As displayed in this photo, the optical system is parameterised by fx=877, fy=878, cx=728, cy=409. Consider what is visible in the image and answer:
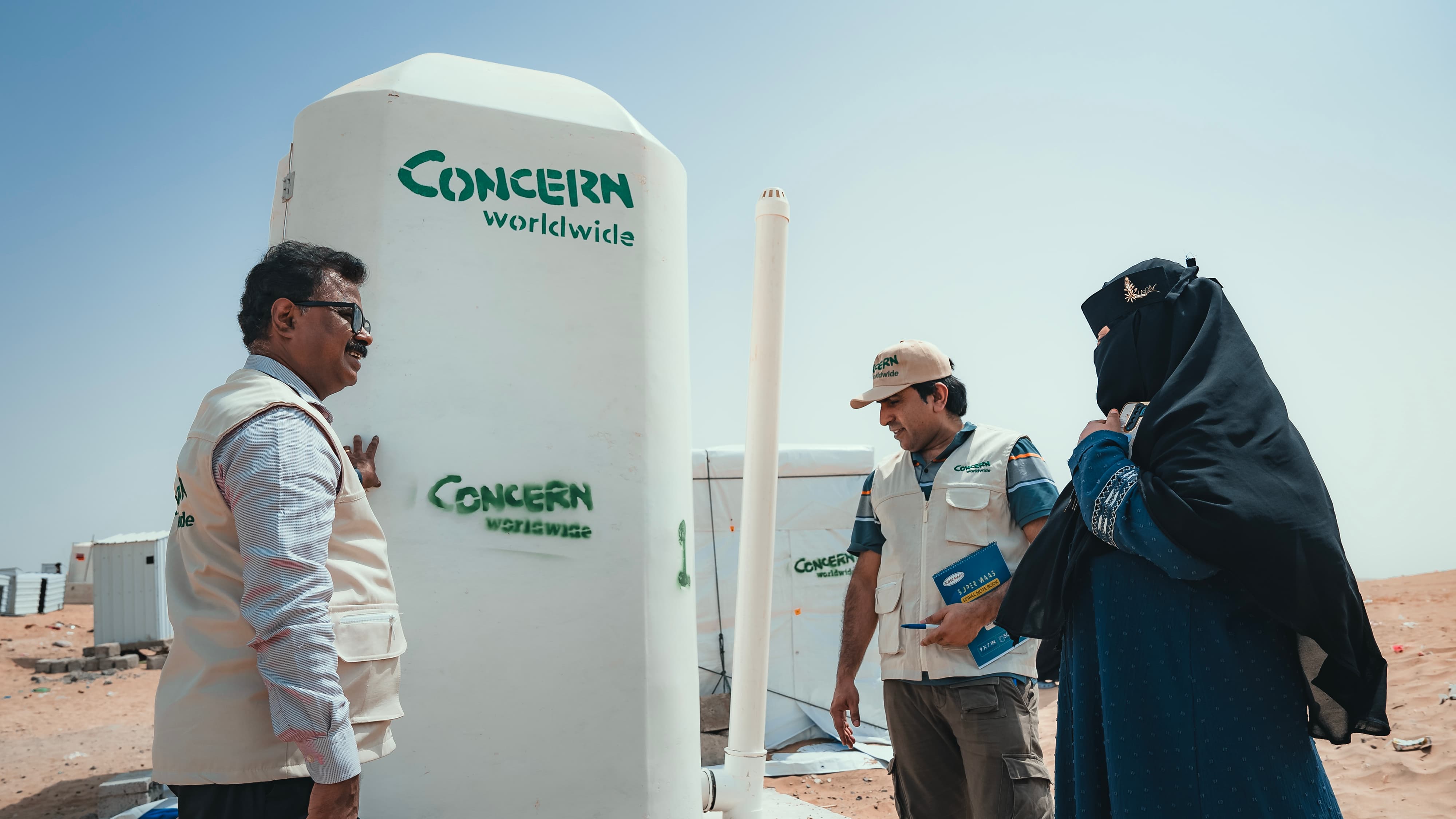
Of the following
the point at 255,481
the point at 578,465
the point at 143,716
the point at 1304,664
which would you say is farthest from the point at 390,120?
the point at 143,716

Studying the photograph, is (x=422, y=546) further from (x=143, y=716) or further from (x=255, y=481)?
(x=143, y=716)

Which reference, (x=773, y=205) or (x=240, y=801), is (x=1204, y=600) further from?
(x=773, y=205)

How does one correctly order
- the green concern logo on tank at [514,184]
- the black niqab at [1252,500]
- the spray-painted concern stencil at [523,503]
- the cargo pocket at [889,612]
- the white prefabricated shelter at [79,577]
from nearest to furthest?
the black niqab at [1252,500] → the cargo pocket at [889,612] → the spray-painted concern stencil at [523,503] → the green concern logo on tank at [514,184] → the white prefabricated shelter at [79,577]

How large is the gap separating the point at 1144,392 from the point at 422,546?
2458 mm

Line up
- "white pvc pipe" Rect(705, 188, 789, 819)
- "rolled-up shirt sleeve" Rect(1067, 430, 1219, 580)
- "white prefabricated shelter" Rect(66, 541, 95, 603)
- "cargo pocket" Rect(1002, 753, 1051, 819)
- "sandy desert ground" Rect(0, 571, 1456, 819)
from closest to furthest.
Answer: "rolled-up shirt sleeve" Rect(1067, 430, 1219, 580) → "cargo pocket" Rect(1002, 753, 1051, 819) → "white pvc pipe" Rect(705, 188, 789, 819) → "sandy desert ground" Rect(0, 571, 1456, 819) → "white prefabricated shelter" Rect(66, 541, 95, 603)

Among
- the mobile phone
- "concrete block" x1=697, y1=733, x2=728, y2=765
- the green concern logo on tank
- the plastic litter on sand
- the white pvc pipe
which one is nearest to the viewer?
the mobile phone

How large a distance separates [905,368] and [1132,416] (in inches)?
47.5

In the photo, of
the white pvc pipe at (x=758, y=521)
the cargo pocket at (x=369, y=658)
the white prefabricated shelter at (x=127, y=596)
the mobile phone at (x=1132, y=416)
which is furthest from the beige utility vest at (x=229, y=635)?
the white prefabricated shelter at (x=127, y=596)

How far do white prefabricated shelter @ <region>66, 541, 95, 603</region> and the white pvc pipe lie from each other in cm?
2308

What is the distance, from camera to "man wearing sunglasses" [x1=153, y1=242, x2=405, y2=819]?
5.03 feet

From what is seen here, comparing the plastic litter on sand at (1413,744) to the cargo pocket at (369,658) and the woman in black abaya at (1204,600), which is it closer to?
the woman in black abaya at (1204,600)

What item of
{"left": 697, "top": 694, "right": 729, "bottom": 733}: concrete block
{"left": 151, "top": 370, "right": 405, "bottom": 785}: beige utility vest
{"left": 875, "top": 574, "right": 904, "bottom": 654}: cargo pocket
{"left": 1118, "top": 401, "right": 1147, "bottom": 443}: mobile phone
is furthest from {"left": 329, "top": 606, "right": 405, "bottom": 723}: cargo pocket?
{"left": 697, "top": 694, "right": 729, "bottom": 733}: concrete block

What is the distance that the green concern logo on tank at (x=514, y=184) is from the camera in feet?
11.1

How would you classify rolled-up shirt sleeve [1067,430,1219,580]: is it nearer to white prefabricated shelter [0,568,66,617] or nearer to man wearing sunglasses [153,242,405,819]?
man wearing sunglasses [153,242,405,819]
